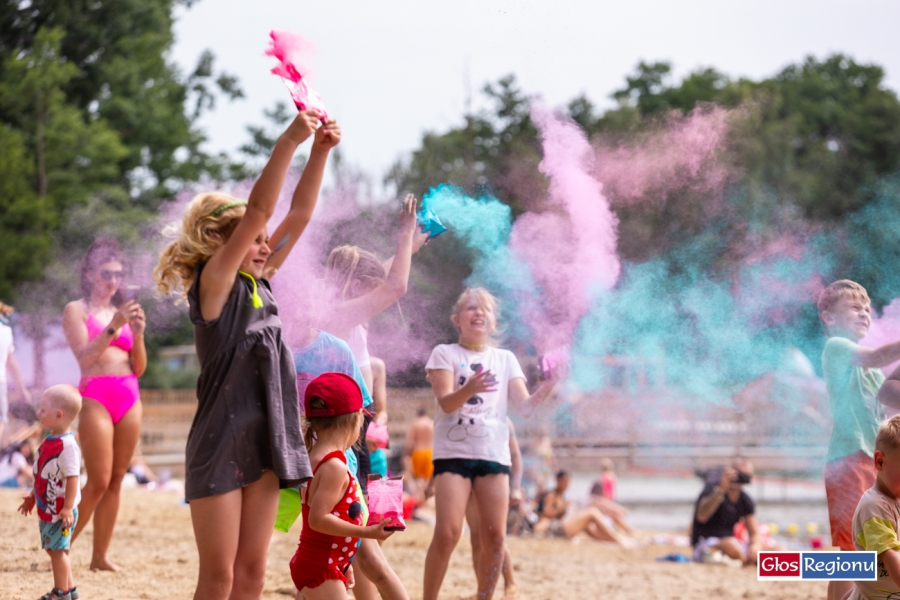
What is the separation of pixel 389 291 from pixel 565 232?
2723mm

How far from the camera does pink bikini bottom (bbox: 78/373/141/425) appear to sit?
5.15 m

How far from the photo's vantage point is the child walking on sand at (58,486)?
420 cm

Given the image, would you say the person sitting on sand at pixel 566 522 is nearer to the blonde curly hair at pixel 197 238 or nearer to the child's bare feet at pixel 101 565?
the child's bare feet at pixel 101 565

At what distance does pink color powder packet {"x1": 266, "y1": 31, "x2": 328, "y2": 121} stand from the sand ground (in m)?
2.99

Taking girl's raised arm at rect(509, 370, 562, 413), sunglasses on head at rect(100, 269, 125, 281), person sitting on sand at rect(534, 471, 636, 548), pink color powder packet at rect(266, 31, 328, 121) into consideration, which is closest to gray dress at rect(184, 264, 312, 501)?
pink color powder packet at rect(266, 31, 328, 121)

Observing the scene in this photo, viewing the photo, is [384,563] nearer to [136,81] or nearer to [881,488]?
[881,488]

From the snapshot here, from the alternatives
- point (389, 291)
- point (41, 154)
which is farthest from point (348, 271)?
point (41, 154)

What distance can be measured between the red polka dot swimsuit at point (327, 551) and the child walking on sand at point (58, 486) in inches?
62.0

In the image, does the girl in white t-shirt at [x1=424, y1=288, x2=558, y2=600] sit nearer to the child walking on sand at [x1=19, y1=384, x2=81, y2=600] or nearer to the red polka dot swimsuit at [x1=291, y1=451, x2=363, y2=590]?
the red polka dot swimsuit at [x1=291, y1=451, x2=363, y2=590]

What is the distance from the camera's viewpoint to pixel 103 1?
2453 centimetres

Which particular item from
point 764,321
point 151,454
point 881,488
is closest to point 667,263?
point 764,321

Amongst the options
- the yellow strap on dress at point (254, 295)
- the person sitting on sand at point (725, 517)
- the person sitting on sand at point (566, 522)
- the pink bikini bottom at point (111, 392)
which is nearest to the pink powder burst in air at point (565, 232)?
the pink bikini bottom at point (111, 392)

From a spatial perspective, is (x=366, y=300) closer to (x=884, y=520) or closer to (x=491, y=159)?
(x=884, y=520)

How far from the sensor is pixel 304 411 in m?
3.50
